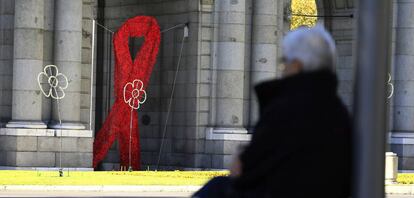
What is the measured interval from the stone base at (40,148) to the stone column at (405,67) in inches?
452

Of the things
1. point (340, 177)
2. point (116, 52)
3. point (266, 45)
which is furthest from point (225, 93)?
point (340, 177)

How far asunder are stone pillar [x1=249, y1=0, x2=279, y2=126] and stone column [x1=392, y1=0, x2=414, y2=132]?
4.82 metres

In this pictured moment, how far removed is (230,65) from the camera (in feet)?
127

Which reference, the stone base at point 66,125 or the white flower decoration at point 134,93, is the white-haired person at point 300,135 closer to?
the stone base at point 66,125

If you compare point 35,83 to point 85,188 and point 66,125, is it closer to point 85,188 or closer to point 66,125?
point 66,125

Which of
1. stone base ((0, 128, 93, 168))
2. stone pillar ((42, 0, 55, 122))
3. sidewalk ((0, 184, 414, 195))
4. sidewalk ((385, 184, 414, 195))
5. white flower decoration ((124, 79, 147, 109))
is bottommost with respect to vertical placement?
sidewalk ((385, 184, 414, 195))

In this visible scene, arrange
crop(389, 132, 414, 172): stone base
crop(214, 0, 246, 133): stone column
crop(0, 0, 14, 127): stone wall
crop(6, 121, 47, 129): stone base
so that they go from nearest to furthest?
crop(6, 121, 47, 129): stone base < crop(0, 0, 14, 127): stone wall < crop(214, 0, 246, 133): stone column < crop(389, 132, 414, 172): stone base

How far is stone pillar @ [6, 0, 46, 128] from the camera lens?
36062 mm

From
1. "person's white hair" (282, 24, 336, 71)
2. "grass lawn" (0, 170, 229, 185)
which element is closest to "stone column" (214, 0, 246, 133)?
"grass lawn" (0, 170, 229, 185)

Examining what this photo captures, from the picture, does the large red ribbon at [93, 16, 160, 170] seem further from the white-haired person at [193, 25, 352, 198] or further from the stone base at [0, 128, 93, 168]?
the white-haired person at [193, 25, 352, 198]

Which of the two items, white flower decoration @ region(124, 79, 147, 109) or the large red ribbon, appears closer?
white flower decoration @ region(124, 79, 147, 109)

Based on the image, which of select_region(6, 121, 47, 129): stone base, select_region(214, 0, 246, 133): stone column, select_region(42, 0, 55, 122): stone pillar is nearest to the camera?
select_region(6, 121, 47, 129): stone base

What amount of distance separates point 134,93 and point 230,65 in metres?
4.26

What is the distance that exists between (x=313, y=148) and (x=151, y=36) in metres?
36.6
